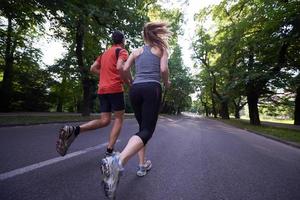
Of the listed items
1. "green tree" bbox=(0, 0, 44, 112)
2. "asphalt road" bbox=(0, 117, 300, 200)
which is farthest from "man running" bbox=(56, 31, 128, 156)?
"green tree" bbox=(0, 0, 44, 112)

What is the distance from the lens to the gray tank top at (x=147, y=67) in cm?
313

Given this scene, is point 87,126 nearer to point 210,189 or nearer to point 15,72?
point 210,189

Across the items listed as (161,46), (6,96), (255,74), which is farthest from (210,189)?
(6,96)

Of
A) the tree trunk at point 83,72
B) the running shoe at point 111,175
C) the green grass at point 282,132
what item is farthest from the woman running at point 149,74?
the tree trunk at point 83,72

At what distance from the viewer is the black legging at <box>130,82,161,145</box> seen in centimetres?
296

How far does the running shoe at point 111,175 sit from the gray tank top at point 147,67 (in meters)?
1.10

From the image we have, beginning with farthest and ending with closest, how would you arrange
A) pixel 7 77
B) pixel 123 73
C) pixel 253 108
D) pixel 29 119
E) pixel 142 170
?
pixel 7 77 → pixel 253 108 → pixel 29 119 → pixel 142 170 → pixel 123 73

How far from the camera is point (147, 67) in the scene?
3.15 meters

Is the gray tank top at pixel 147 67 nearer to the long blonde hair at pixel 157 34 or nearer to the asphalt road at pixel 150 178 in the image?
the long blonde hair at pixel 157 34

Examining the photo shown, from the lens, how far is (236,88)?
19031 mm

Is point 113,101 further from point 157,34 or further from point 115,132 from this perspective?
point 157,34

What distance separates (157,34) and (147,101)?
85 centimetres

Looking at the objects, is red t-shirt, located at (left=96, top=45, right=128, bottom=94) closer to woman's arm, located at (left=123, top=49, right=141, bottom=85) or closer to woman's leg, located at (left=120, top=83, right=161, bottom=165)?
woman's arm, located at (left=123, top=49, right=141, bottom=85)

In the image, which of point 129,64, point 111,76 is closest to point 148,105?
point 129,64
